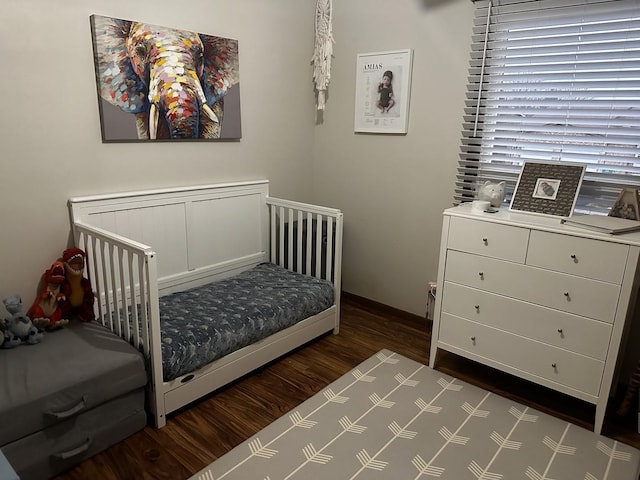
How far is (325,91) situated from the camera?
3.37 m

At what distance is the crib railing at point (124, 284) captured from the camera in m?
1.87

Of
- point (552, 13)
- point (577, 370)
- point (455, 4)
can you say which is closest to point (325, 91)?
point (455, 4)

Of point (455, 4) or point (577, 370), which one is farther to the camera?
point (455, 4)

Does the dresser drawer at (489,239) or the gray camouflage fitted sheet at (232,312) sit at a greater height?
the dresser drawer at (489,239)

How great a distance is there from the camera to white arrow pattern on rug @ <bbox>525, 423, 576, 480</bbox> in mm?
1814

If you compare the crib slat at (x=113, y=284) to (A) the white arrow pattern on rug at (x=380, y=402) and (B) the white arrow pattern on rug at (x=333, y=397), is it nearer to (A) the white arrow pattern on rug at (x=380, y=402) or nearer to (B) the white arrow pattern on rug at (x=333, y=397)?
(B) the white arrow pattern on rug at (x=333, y=397)

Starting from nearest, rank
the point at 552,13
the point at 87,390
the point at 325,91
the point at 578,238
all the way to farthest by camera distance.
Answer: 1. the point at 87,390
2. the point at 578,238
3. the point at 552,13
4. the point at 325,91

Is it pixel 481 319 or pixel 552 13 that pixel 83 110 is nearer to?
pixel 481 319

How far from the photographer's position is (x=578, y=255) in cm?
198

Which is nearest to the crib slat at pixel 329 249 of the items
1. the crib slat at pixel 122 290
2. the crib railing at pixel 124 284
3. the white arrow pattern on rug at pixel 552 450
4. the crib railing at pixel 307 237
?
the crib railing at pixel 307 237

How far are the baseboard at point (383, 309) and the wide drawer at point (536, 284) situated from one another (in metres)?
0.80

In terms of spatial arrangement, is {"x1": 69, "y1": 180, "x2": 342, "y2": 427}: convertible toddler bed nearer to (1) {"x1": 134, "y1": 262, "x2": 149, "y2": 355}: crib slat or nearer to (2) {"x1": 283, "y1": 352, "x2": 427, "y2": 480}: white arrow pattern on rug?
(1) {"x1": 134, "y1": 262, "x2": 149, "y2": 355}: crib slat

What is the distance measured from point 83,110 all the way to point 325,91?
173 centimetres

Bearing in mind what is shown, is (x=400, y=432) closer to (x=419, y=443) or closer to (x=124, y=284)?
(x=419, y=443)
